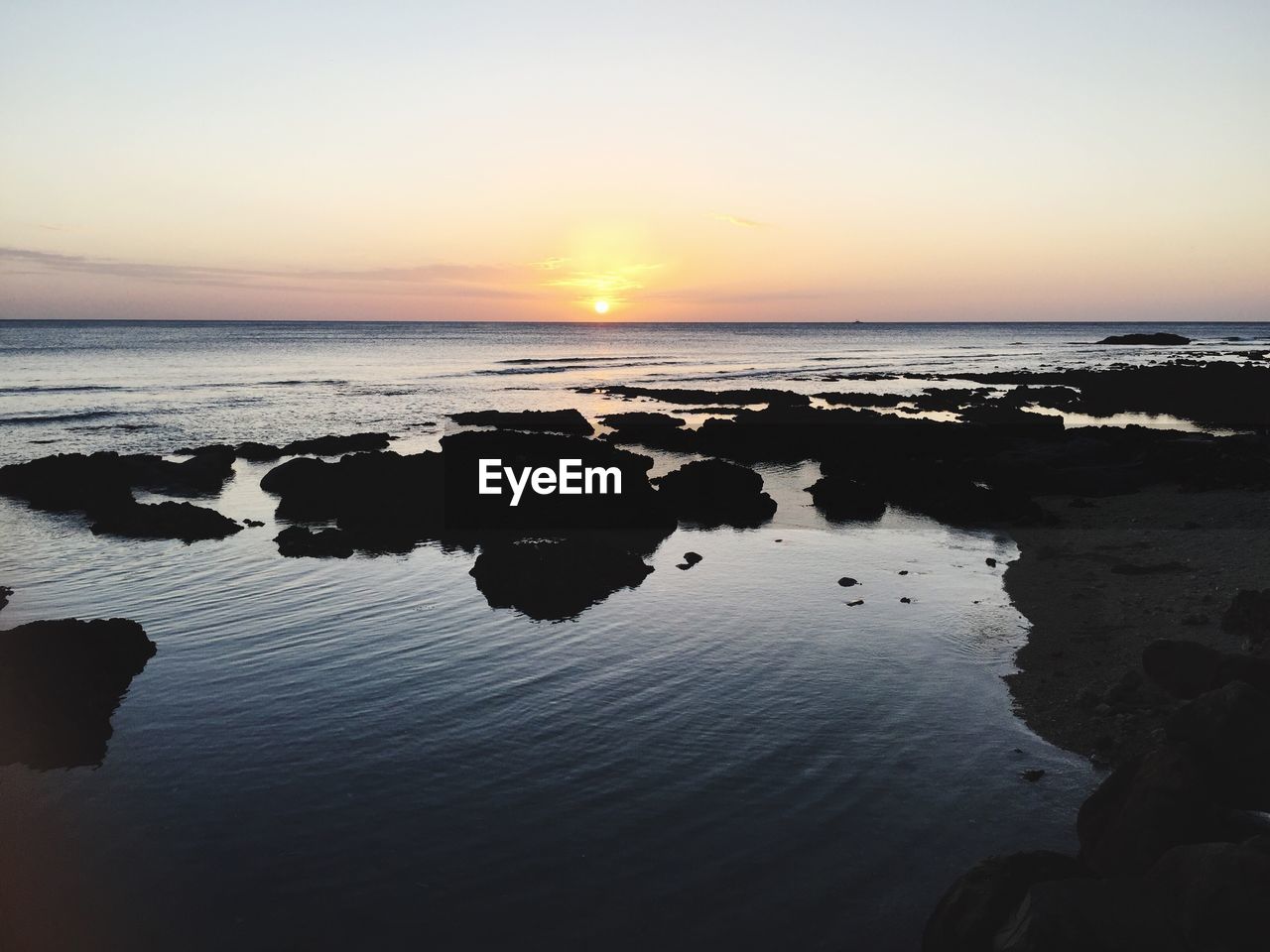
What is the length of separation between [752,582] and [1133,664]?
29.0ft

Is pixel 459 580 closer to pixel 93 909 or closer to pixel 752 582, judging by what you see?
pixel 752 582

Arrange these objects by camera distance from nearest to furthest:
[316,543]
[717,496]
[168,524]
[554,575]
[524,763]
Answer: [524,763]
[554,575]
[316,543]
[168,524]
[717,496]

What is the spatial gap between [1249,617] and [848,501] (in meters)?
15.6

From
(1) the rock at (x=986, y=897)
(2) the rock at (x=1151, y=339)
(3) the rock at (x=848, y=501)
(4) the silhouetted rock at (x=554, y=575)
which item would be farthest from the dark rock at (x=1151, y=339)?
(1) the rock at (x=986, y=897)

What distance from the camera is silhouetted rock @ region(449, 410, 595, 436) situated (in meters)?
55.2

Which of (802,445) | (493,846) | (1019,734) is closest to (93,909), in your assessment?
(493,846)

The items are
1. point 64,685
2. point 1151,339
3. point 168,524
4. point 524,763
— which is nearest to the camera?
point 524,763

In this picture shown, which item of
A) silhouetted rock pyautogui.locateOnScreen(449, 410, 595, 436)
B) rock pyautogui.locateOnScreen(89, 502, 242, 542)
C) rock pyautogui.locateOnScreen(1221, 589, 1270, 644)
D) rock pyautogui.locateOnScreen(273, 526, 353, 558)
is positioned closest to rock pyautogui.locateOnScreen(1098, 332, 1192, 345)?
silhouetted rock pyautogui.locateOnScreen(449, 410, 595, 436)

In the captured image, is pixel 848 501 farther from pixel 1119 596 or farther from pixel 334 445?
pixel 334 445

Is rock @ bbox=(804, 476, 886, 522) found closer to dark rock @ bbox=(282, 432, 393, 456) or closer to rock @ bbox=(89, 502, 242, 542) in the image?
rock @ bbox=(89, 502, 242, 542)

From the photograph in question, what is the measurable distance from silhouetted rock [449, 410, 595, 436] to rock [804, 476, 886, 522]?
82.1 ft

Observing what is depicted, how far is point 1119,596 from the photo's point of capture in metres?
18.3

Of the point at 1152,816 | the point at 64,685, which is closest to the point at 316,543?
the point at 64,685

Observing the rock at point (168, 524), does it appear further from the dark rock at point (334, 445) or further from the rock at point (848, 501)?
the rock at point (848, 501)
